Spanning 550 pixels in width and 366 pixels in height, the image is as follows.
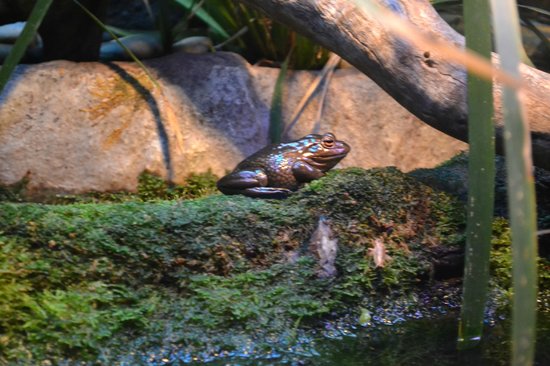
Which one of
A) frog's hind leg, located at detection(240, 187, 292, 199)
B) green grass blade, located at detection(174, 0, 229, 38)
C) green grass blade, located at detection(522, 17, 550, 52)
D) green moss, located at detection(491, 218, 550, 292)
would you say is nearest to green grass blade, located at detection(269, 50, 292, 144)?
green grass blade, located at detection(174, 0, 229, 38)

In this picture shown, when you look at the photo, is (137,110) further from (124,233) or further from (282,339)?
(282,339)

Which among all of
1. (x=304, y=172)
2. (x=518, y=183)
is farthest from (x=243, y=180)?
(x=518, y=183)

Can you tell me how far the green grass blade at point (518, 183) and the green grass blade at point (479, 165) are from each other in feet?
2.86

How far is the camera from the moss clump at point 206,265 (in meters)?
2.64

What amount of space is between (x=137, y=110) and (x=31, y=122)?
66 cm

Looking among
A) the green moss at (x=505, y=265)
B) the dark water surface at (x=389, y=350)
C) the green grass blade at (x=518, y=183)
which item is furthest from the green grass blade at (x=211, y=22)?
the green grass blade at (x=518, y=183)

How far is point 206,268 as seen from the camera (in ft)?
9.89

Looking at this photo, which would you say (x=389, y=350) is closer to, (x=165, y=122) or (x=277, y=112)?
(x=277, y=112)

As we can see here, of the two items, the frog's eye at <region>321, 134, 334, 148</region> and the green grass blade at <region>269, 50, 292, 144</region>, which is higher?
the green grass blade at <region>269, 50, 292, 144</region>

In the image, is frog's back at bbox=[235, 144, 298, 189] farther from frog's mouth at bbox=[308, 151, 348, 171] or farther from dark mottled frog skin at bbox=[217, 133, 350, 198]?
frog's mouth at bbox=[308, 151, 348, 171]

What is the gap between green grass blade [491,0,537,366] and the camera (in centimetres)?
132

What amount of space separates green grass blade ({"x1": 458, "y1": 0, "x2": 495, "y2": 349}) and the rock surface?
240 centimetres

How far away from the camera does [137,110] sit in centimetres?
447

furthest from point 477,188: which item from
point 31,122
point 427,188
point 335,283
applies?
point 31,122
